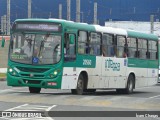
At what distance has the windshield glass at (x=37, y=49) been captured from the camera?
19.0m

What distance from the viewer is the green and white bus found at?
19016 millimetres

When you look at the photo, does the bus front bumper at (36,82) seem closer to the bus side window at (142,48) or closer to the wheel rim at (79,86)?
the wheel rim at (79,86)

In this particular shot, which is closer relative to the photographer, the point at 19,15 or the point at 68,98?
the point at 68,98

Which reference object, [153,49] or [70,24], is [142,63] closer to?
[153,49]

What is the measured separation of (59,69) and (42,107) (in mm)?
4425

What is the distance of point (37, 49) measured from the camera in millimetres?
19109

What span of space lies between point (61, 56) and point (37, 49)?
3.18 feet

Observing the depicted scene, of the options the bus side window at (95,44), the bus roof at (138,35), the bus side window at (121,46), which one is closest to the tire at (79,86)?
the bus side window at (95,44)

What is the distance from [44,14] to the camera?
364ft

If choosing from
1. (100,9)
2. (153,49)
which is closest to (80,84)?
(153,49)

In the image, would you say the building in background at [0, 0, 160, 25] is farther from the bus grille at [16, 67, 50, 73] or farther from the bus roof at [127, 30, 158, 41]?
the bus grille at [16, 67, 50, 73]

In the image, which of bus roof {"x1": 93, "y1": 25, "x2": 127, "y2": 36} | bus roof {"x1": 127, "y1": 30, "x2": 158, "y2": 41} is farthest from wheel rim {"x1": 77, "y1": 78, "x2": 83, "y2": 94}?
bus roof {"x1": 127, "y1": 30, "x2": 158, "y2": 41}

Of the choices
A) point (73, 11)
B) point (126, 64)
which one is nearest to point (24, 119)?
point (126, 64)

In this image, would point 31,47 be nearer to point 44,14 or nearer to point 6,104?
point 6,104
